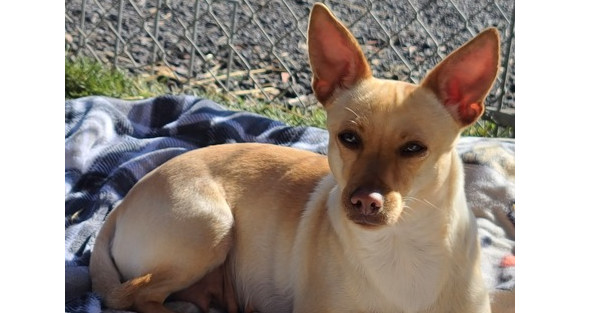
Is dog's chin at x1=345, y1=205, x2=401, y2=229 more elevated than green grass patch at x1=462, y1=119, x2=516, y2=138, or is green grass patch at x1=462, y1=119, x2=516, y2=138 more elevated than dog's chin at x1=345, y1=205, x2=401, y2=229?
dog's chin at x1=345, y1=205, x2=401, y2=229

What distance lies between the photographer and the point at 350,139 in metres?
2.68

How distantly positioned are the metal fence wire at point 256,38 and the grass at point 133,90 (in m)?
0.08

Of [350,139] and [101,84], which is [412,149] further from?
[101,84]

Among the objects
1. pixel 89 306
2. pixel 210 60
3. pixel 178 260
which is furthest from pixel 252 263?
pixel 210 60

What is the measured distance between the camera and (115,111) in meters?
4.55

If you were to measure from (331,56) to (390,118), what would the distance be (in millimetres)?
345

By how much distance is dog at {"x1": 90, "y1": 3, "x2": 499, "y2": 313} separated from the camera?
263 cm

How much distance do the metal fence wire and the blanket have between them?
30.4 inches

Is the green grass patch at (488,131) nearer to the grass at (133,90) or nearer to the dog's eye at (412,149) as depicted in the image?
the grass at (133,90)

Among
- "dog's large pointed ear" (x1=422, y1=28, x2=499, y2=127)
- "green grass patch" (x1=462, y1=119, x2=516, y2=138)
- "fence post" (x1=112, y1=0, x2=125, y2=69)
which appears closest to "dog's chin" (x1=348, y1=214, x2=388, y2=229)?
"dog's large pointed ear" (x1=422, y1=28, x2=499, y2=127)

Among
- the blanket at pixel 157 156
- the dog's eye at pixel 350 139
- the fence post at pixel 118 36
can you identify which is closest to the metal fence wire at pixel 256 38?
the fence post at pixel 118 36

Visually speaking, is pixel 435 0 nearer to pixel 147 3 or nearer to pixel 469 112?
pixel 147 3

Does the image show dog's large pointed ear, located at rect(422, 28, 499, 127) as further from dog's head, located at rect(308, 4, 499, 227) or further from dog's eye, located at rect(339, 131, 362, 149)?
dog's eye, located at rect(339, 131, 362, 149)
